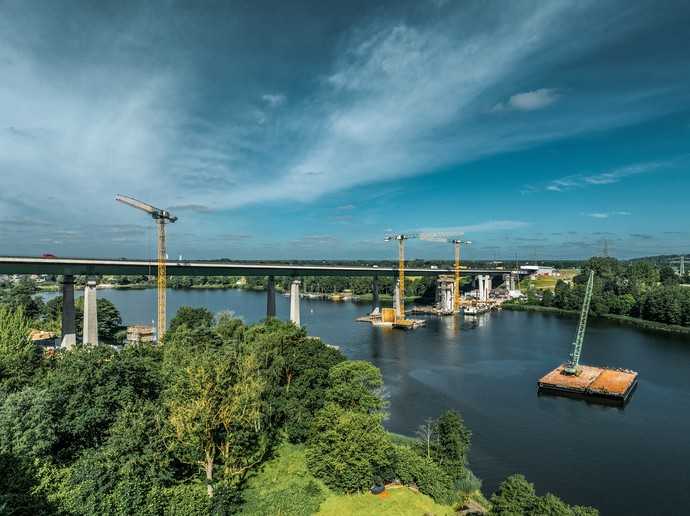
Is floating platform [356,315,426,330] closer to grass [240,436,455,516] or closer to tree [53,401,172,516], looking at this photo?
grass [240,436,455,516]

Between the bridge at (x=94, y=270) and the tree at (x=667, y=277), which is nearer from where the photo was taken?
the bridge at (x=94, y=270)

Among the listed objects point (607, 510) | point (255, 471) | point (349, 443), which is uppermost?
point (349, 443)

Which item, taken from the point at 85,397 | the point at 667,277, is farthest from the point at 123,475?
the point at 667,277

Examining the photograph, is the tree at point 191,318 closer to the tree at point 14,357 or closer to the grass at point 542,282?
the tree at point 14,357

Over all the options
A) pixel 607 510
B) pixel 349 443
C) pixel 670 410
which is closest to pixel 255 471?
pixel 349 443

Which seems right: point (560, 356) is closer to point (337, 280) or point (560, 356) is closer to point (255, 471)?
point (255, 471)

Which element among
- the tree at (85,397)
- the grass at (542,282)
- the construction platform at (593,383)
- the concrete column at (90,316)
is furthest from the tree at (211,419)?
the grass at (542,282)

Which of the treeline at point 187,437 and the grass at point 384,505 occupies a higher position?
the treeline at point 187,437
